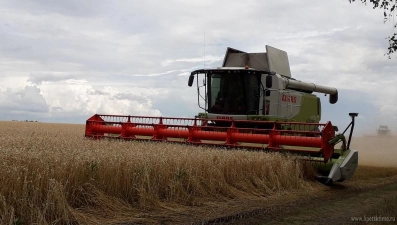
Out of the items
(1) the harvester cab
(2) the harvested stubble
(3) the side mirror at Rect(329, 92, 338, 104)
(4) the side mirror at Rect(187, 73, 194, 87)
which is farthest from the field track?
(3) the side mirror at Rect(329, 92, 338, 104)

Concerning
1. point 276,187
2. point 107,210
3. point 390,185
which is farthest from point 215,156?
point 390,185

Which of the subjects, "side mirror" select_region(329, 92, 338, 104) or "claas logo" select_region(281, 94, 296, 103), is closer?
"claas logo" select_region(281, 94, 296, 103)

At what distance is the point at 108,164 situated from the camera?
20.3ft

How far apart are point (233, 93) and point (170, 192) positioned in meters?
5.94

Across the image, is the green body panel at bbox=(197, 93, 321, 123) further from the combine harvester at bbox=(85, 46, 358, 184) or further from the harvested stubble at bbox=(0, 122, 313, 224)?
the harvested stubble at bbox=(0, 122, 313, 224)

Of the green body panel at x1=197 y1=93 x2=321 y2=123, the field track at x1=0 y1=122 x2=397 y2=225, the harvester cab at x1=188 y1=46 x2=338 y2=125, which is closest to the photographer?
the field track at x1=0 y1=122 x2=397 y2=225

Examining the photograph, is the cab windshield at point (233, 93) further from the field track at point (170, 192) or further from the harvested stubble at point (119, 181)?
the harvested stubble at point (119, 181)

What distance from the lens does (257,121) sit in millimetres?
10188

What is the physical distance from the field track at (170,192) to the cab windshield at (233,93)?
3143 mm

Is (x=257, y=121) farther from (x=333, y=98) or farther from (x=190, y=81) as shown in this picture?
(x=333, y=98)

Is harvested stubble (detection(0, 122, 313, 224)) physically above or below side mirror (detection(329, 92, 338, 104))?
below

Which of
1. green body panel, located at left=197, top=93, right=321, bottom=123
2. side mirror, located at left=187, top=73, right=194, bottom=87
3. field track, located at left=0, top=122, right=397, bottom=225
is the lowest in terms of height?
field track, located at left=0, top=122, right=397, bottom=225

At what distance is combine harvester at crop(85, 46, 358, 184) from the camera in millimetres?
9711

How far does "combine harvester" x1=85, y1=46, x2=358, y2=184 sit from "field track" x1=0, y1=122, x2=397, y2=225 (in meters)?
0.72
